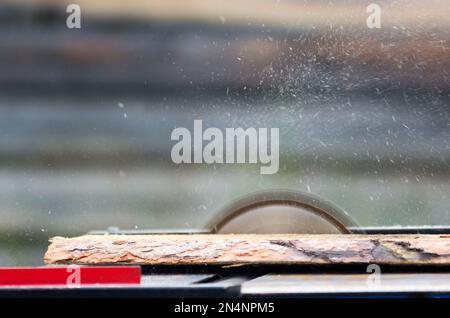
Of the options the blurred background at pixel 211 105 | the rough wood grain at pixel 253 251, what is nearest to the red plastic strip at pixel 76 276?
the rough wood grain at pixel 253 251

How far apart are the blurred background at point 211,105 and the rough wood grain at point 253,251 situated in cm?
76

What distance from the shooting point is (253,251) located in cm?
152

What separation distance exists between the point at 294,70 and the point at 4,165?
3.22 feet

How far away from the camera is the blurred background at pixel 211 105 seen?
227cm

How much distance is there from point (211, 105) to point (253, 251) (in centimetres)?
86

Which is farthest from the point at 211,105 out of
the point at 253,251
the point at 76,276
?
the point at 76,276

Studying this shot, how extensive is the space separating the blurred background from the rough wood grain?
756mm

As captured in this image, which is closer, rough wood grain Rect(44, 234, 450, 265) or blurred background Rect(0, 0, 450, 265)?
rough wood grain Rect(44, 234, 450, 265)

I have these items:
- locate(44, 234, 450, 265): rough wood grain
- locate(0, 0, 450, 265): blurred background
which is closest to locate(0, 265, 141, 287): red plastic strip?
locate(44, 234, 450, 265): rough wood grain

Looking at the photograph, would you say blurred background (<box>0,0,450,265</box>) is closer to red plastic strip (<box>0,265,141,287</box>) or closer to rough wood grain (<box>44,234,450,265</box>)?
rough wood grain (<box>44,234,450,265</box>)

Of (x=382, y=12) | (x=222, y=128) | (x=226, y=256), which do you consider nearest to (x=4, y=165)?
(x=222, y=128)

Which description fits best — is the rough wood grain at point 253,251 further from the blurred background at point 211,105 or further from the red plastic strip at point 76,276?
the blurred background at point 211,105

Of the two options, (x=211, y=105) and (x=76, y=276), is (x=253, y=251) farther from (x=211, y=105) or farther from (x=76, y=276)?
(x=211, y=105)

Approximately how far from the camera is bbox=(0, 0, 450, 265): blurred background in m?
2.27
